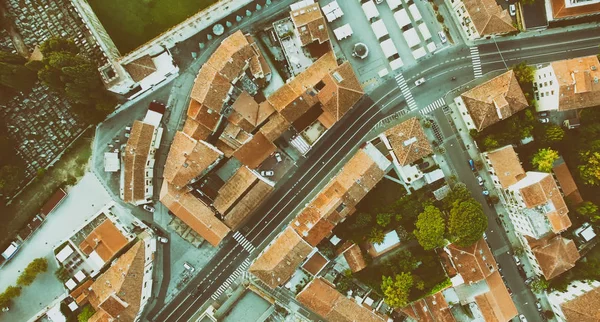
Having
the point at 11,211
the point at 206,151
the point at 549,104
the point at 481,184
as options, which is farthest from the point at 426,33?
the point at 11,211

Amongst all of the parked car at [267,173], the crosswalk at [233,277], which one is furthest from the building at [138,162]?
the crosswalk at [233,277]

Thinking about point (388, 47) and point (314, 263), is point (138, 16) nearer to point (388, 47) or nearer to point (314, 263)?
point (388, 47)

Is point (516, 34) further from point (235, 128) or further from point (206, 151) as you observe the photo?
point (206, 151)

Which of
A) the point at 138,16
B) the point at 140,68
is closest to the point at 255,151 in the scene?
the point at 140,68

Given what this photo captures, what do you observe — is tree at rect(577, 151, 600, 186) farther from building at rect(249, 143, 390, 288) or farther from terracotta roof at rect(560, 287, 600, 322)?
building at rect(249, 143, 390, 288)

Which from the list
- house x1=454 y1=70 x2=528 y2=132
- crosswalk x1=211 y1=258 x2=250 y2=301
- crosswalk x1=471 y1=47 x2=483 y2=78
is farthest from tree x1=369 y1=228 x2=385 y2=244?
crosswalk x1=471 y1=47 x2=483 y2=78

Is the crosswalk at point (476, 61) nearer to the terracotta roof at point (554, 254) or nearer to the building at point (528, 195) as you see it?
the building at point (528, 195)
